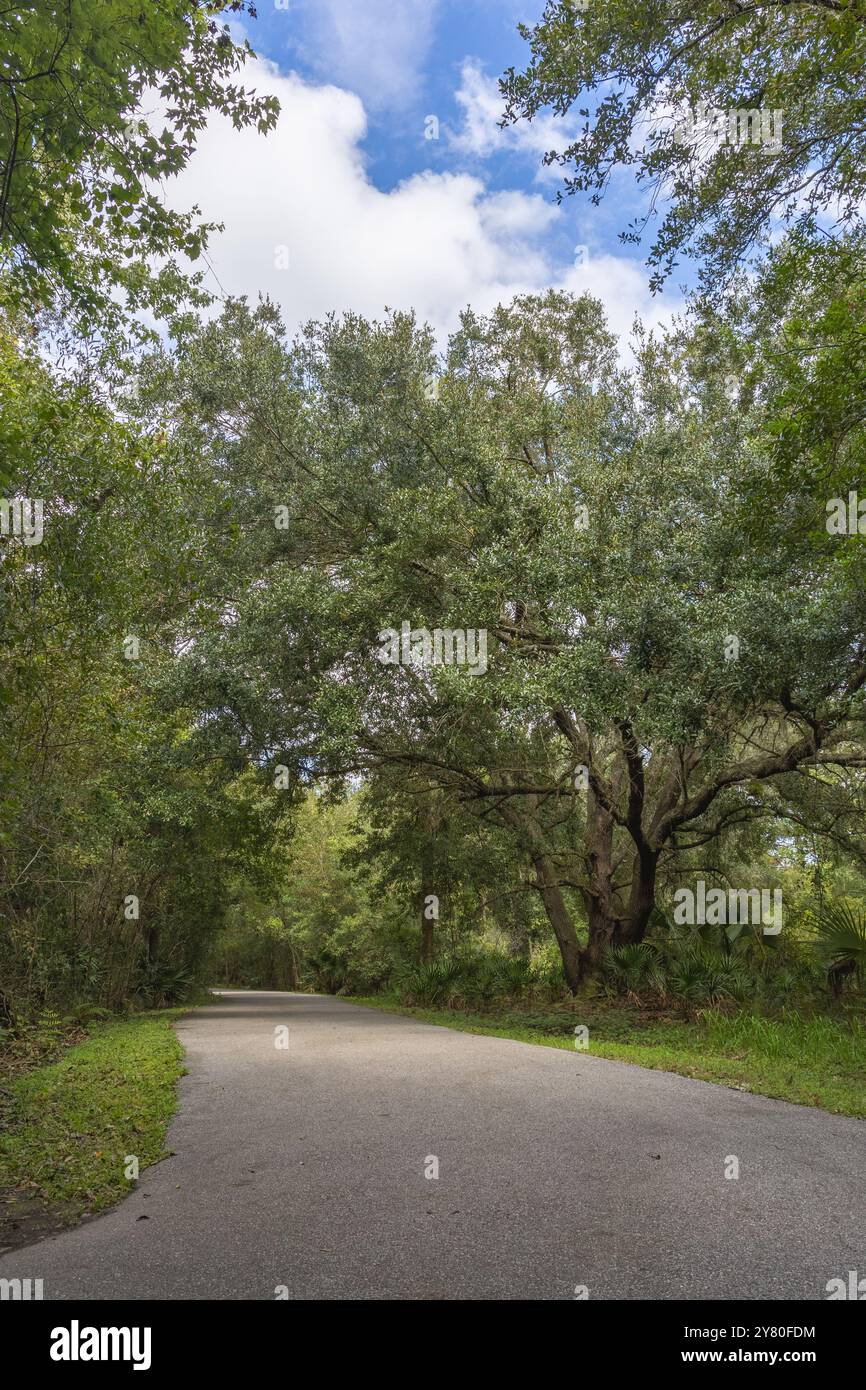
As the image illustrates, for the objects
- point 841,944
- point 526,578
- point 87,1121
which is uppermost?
point 526,578

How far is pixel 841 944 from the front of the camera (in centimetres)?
1148

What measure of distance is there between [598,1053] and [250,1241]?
7.30 meters

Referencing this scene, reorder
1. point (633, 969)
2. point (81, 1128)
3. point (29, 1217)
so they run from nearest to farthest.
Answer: point (29, 1217), point (81, 1128), point (633, 969)

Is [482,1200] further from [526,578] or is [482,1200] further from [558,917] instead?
[558,917]

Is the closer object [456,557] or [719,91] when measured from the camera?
[719,91]

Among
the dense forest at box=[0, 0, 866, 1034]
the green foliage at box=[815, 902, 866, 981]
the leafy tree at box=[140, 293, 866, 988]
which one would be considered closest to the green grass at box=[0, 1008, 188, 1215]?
the dense forest at box=[0, 0, 866, 1034]

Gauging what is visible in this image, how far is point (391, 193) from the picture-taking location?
13188mm

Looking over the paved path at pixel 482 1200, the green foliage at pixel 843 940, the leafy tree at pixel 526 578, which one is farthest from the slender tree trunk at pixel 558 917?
the paved path at pixel 482 1200

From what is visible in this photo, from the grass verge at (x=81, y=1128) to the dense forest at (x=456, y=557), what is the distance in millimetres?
2248

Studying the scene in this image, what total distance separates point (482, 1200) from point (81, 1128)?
3.68m

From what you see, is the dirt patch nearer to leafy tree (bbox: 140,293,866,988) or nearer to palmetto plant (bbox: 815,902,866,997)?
leafy tree (bbox: 140,293,866,988)

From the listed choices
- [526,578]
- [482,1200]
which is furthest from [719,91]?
[482,1200]

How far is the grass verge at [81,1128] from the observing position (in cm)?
483

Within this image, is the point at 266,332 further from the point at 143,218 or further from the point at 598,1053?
the point at 598,1053
